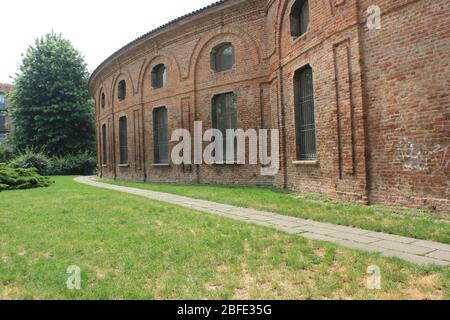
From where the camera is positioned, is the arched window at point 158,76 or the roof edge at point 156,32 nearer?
the roof edge at point 156,32

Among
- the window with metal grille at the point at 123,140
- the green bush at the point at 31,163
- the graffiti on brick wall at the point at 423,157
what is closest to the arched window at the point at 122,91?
the window with metal grille at the point at 123,140

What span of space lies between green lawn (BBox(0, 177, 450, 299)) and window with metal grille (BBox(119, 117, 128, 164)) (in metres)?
14.8

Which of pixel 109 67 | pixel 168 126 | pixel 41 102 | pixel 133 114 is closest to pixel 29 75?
pixel 41 102

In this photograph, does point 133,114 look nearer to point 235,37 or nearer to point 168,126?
point 168,126

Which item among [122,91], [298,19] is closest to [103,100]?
[122,91]

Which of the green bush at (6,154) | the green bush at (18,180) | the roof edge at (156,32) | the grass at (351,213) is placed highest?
the roof edge at (156,32)

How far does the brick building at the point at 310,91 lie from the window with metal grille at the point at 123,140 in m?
0.52

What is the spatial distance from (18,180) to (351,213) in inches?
547

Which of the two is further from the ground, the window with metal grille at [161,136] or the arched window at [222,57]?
the arched window at [222,57]

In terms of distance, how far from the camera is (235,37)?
14531mm

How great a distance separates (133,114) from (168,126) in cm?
347

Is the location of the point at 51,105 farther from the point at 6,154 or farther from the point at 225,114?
the point at 225,114

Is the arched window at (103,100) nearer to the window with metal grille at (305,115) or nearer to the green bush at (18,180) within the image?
the green bush at (18,180)

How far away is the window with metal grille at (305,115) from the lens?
10.7 metres
